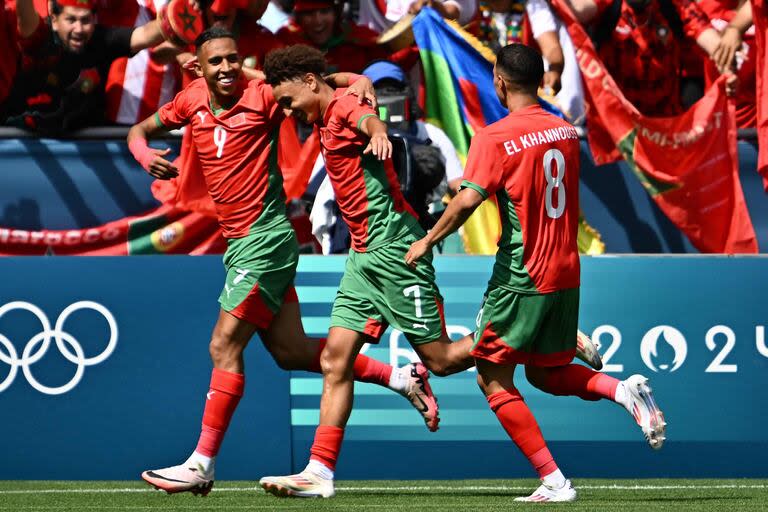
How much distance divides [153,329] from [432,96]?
98.9 inches

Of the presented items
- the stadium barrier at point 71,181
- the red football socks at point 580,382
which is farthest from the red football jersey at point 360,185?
the stadium barrier at point 71,181

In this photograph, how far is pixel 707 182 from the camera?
30.5 feet

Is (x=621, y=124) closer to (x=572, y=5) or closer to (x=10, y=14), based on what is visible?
(x=572, y=5)

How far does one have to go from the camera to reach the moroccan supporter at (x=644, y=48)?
9758mm

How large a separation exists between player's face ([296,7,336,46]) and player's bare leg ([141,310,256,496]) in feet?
9.47

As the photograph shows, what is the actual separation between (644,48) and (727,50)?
60 centimetres

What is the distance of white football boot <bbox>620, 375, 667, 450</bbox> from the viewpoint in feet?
21.2

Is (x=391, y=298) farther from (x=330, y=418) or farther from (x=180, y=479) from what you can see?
(x=180, y=479)

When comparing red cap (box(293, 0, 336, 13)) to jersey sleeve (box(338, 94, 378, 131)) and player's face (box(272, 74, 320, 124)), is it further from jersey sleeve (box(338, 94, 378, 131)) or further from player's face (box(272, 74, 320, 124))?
jersey sleeve (box(338, 94, 378, 131))

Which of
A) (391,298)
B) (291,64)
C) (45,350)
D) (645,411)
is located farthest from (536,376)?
(45,350)

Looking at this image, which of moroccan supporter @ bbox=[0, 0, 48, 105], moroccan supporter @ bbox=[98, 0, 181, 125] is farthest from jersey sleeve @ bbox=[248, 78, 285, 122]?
moroccan supporter @ bbox=[0, 0, 48, 105]

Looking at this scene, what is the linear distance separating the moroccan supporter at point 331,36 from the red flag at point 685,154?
155cm

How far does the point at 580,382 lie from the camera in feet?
21.8

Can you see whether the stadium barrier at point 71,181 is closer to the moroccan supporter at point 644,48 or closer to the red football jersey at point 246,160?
the moroccan supporter at point 644,48
